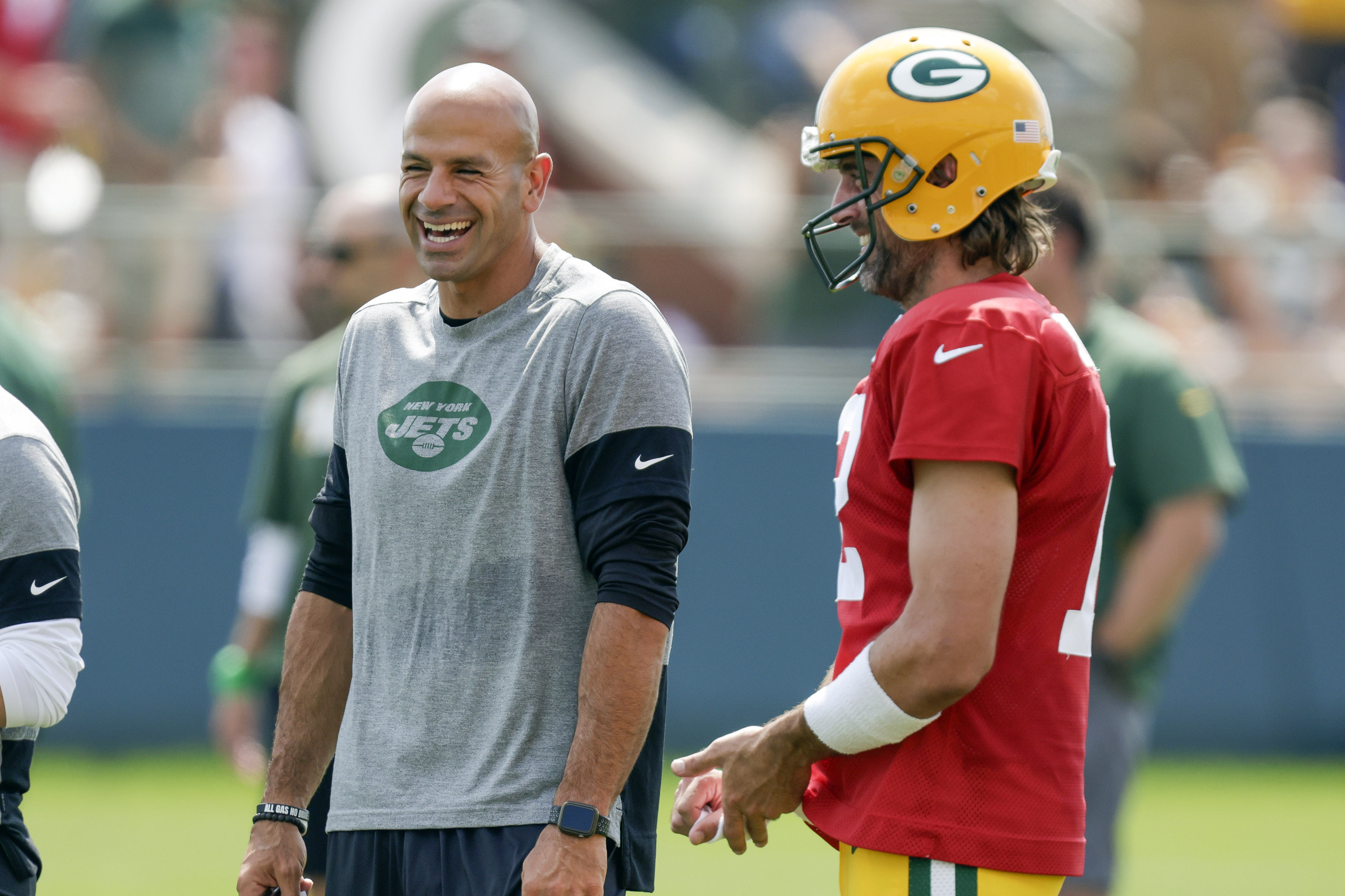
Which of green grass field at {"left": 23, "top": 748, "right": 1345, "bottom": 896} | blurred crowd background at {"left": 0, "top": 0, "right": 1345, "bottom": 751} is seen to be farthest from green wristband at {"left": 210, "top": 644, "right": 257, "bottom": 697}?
blurred crowd background at {"left": 0, "top": 0, "right": 1345, "bottom": 751}

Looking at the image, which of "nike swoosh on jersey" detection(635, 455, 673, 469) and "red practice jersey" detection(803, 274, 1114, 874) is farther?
"nike swoosh on jersey" detection(635, 455, 673, 469)

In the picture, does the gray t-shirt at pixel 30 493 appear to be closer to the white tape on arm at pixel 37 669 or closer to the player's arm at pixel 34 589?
the player's arm at pixel 34 589

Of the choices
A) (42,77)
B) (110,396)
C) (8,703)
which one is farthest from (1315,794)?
(42,77)

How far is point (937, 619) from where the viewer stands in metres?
3.09

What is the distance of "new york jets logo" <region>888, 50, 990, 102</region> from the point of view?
345cm

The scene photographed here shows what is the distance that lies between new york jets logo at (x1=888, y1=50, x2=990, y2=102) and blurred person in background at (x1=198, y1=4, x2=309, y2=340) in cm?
762

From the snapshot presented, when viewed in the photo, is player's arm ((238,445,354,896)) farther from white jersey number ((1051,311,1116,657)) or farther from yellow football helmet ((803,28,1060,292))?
white jersey number ((1051,311,1116,657))

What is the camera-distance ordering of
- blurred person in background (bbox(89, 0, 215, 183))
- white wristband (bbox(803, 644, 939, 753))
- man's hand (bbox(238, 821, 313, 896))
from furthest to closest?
blurred person in background (bbox(89, 0, 215, 183)), man's hand (bbox(238, 821, 313, 896)), white wristband (bbox(803, 644, 939, 753))

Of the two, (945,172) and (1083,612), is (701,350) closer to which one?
(945,172)

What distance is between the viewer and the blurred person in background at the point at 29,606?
3521mm

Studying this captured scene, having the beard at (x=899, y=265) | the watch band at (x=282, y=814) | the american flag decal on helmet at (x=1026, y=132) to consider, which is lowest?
the watch band at (x=282, y=814)

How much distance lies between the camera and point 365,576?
144 inches

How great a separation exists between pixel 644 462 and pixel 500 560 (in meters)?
0.36

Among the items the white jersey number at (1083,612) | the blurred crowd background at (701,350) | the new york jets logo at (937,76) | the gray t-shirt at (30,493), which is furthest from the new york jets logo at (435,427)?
the blurred crowd background at (701,350)
